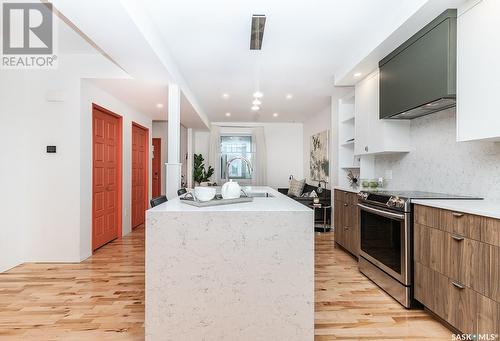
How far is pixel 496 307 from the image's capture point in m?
1.68

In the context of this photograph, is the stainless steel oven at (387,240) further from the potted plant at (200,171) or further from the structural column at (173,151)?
the potted plant at (200,171)

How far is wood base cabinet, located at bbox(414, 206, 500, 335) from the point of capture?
1.71 m

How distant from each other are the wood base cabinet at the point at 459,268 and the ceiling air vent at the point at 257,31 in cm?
203

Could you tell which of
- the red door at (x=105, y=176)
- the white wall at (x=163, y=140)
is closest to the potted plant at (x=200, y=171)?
the white wall at (x=163, y=140)

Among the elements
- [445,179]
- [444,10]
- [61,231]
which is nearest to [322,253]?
[445,179]

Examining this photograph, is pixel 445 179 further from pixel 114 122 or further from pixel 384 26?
pixel 114 122

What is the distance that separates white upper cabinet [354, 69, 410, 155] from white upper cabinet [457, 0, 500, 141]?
114cm

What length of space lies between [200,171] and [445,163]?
6.07 m

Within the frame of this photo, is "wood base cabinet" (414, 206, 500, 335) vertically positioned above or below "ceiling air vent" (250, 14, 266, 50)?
below

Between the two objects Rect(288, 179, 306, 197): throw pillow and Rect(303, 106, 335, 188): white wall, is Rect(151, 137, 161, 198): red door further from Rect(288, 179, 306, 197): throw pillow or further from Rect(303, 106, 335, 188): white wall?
Rect(303, 106, 335, 188): white wall

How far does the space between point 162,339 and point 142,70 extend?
274cm

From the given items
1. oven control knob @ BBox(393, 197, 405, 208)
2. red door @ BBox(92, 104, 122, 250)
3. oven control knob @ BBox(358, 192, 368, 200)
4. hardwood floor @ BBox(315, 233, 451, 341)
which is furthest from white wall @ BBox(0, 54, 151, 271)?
oven control knob @ BBox(393, 197, 405, 208)

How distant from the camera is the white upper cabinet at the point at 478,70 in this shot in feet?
6.32

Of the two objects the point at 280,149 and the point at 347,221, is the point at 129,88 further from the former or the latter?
the point at 280,149
